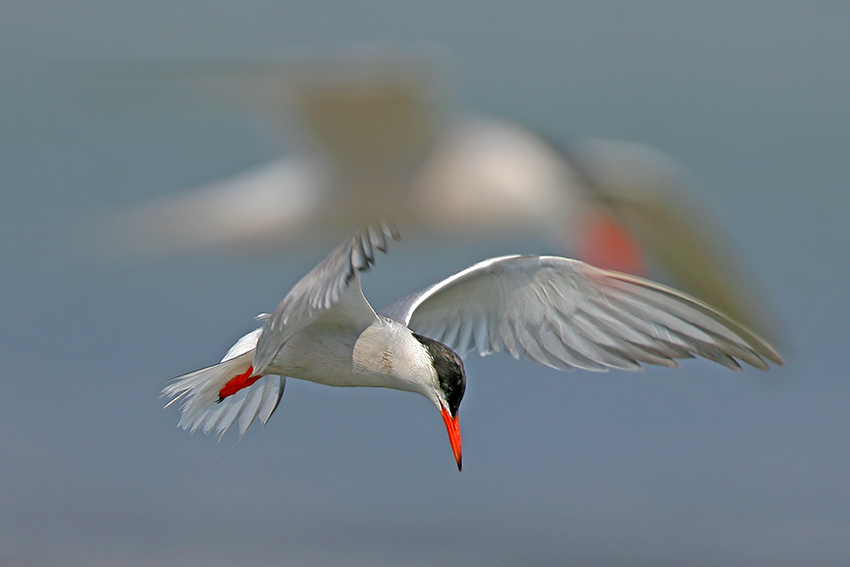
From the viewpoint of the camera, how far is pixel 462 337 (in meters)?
5.27

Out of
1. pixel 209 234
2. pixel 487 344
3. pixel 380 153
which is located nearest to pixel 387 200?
pixel 380 153

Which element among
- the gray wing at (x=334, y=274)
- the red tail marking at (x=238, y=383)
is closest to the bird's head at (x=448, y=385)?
the gray wing at (x=334, y=274)

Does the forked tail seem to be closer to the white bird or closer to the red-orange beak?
the white bird

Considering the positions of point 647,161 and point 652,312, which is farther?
point 652,312

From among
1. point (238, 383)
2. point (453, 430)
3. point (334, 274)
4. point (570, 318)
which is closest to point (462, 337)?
point (570, 318)

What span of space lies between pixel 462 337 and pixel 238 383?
1120 mm

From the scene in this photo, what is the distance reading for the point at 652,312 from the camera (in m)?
4.62

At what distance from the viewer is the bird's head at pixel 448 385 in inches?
177

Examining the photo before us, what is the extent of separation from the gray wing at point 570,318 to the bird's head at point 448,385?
302mm

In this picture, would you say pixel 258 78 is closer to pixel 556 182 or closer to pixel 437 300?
pixel 556 182

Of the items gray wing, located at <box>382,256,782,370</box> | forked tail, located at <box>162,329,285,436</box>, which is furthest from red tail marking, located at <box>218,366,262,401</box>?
gray wing, located at <box>382,256,782,370</box>

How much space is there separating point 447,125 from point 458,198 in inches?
10.4

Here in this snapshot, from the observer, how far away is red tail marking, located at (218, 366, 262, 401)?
4.94m

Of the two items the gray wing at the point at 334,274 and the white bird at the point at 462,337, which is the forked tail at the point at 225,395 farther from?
the gray wing at the point at 334,274
